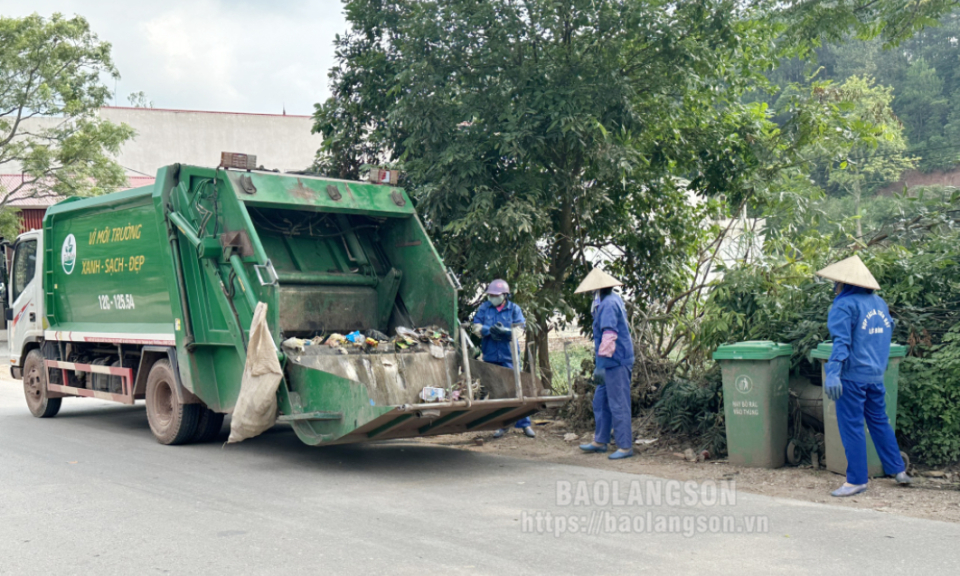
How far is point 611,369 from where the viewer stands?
24.0 feet

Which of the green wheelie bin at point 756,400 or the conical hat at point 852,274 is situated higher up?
the conical hat at point 852,274

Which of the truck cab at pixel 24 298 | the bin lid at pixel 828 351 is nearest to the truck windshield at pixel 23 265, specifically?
the truck cab at pixel 24 298

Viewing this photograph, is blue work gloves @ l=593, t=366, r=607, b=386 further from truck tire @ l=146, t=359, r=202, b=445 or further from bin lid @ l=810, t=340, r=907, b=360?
truck tire @ l=146, t=359, r=202, b=445

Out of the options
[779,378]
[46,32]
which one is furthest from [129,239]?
[46,32]

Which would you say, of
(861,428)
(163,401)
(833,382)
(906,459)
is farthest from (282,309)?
(906,459)

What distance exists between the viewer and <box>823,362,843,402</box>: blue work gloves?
221 inches

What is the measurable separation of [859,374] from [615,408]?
2120mm

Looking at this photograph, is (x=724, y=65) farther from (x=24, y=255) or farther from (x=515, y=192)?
(x=24, y=255)

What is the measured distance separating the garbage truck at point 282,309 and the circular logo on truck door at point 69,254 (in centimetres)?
3

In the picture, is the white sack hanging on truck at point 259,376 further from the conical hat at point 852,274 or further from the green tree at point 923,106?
the green tree at point 923,106

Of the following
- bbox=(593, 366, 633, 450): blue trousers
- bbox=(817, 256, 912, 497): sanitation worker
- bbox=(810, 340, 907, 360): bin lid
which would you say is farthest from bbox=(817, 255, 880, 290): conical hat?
bbox=(593, 366, 633, 450): blue trousers

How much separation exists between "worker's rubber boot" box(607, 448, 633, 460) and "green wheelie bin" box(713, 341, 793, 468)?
87 centimetres

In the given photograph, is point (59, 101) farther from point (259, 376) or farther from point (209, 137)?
point (259, 376)

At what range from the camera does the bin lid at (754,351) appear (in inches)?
251
